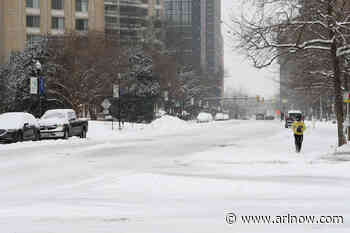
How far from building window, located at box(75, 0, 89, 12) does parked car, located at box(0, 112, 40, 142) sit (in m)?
56.4

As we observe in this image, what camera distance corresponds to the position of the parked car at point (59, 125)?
3122 centimetres

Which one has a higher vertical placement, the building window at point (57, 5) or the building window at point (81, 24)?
the building window at point (57, 5)

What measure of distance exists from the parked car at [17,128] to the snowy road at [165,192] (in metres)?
8.99

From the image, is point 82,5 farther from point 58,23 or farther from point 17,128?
point 17,128

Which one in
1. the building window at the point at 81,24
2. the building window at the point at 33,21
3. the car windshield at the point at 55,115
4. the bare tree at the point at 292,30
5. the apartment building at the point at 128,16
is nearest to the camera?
the bare tree at the point at 292,30

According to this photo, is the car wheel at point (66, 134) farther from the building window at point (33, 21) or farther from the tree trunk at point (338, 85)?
the building window at point (33, 21)

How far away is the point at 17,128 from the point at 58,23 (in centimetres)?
5661

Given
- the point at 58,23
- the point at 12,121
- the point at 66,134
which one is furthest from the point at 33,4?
the point at 12,121

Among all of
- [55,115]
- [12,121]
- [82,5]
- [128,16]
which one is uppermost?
[128,16]

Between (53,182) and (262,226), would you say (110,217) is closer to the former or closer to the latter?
(262,226)

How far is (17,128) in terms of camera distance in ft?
91.7

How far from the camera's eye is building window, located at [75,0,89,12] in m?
83.8

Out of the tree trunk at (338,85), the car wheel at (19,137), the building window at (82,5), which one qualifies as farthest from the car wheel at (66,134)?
the building window at (82,5)

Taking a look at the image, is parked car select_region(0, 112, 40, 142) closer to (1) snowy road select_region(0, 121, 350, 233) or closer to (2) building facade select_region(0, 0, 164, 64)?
(1) snowy road select_region(0, 121, 350, 233)
